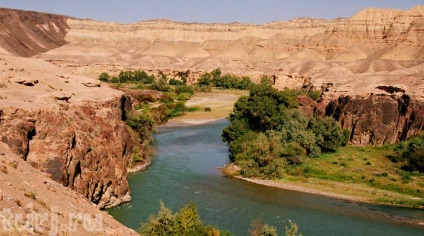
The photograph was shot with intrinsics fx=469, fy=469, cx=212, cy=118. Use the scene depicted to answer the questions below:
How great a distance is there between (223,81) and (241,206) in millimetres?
100603

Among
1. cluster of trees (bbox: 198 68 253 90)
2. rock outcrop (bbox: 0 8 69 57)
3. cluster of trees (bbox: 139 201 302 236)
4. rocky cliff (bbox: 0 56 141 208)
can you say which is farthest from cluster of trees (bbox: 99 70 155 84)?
cluster of trees (bbox: 139 201 302 236)

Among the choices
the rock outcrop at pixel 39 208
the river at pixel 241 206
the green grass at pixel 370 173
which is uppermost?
the rock outcrop at pixel 39 208

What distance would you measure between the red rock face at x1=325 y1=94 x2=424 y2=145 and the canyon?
0.40 feet

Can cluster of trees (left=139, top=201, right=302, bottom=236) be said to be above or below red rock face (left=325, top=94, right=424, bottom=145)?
below

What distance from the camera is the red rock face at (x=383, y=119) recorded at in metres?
57.1

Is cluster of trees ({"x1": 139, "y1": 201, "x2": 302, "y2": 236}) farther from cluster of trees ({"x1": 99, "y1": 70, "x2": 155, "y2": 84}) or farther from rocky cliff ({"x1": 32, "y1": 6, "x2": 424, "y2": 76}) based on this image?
rocky cliff ({"x1": 32, "y1": 6, "x2": 424, "y2": 76})

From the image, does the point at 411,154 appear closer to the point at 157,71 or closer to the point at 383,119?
the point at 383,119

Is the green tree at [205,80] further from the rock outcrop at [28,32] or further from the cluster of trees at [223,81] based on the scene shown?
the rock outcrop at [28,32]

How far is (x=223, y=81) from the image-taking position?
135 meters

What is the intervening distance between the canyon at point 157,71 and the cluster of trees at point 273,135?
315 inches

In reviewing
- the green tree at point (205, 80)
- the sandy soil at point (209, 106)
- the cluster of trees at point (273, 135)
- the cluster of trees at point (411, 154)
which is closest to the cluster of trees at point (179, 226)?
the cluster of trees at point (273, 135)

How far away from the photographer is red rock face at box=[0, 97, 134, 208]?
27.6m

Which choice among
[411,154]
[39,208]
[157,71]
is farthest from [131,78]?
[39,208]

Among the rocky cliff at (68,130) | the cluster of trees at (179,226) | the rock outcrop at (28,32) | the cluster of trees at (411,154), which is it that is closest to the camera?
the cluster of trees at (179,226)
